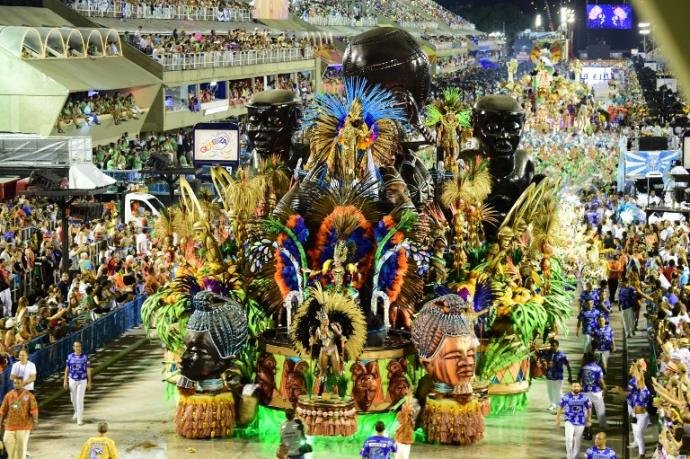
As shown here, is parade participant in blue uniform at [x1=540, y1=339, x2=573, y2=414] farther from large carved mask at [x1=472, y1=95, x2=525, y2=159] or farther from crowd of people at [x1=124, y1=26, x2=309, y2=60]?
crowd of people at [x1=124, y1=26, x2=309, y2=60]

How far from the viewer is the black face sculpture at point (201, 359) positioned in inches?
618

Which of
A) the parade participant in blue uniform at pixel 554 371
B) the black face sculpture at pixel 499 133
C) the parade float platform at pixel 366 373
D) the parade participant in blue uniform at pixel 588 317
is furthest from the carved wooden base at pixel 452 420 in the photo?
the black face sculpture at pixel 499 133

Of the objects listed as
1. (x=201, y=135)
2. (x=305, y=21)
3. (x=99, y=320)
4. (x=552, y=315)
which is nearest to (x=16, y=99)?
(x=201, y=135)

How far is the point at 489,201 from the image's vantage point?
792 inches

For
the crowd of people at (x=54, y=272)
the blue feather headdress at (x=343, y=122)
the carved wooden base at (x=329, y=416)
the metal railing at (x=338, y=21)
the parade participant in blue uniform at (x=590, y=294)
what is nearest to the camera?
the carved wooden base at (x=329, y=416)

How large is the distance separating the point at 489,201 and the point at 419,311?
14.3 ft

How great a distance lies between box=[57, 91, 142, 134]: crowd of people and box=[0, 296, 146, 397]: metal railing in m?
16.6

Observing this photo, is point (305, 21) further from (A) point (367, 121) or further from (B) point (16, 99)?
(A) point (367, 121)

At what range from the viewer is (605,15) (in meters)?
159

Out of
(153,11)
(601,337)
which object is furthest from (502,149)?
(153,11)

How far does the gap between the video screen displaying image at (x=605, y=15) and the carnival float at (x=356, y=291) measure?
143221 millimetres

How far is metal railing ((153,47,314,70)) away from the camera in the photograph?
51.2 m

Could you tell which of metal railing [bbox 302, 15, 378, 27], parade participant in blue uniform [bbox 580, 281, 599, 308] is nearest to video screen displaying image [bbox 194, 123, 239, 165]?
parade participant in blue uniform [bbox 580, 281, 599, 308]

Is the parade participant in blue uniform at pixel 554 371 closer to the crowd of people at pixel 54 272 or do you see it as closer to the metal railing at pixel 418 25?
the crowd of people at pixel 54 272
